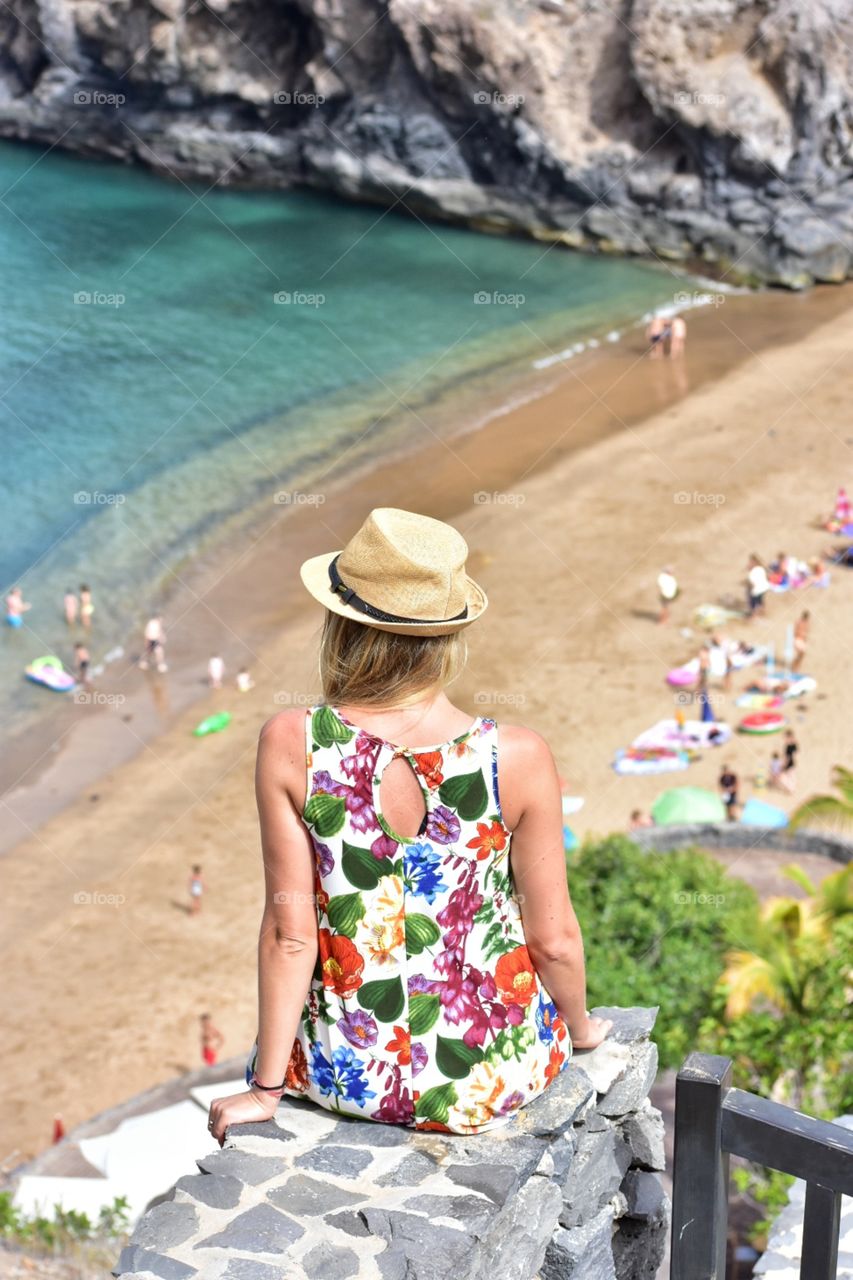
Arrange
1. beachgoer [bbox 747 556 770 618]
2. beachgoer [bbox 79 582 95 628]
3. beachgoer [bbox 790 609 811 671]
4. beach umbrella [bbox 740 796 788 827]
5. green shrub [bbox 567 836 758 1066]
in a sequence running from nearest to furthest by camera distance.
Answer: green shrub [bbox 567 836 758 1066] → beach umbrella [bbox 740 796 788 827] → beachgoer [bbox 790 609 811 671] → beachgoer [bbox 747 556 770 618] → beachgoer [bbox 79 582 95 628]

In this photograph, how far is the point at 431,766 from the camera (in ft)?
11.6

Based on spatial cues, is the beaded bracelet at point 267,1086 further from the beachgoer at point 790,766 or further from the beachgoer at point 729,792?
the beachgoer at point 790,766

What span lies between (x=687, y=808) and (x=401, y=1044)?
14.5 m

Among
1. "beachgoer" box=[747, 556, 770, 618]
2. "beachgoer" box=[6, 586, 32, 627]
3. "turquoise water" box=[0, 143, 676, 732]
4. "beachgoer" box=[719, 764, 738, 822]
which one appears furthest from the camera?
"turquoise water" box=[0, 143, 676, 732]

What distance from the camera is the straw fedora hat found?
3.55 m

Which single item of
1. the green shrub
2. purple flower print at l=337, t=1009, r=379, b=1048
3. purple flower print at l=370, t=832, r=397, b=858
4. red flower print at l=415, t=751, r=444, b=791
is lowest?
the green shrub

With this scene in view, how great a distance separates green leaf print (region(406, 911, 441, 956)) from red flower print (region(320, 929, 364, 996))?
137mm

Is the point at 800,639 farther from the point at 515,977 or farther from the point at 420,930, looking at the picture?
the point at 420,930

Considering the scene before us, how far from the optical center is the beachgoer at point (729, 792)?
18.2m

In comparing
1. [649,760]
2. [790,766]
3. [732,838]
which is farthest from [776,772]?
[732,838]

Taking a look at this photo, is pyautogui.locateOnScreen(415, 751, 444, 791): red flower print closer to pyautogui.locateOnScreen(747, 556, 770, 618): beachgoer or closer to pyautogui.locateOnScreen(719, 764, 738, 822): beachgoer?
pyautogui.locateOnScreen(719, 764, 738, 822): beachgoer

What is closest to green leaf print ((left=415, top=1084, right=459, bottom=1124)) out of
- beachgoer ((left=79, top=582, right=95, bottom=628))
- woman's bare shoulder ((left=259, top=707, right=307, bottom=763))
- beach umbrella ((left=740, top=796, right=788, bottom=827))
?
woman's bare shoulder ((left=259, top=707, right=307, bottom=763))

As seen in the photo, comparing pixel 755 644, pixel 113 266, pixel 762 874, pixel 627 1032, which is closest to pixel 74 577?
pixel 755 644

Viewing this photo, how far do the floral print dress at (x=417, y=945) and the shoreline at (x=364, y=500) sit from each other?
16792mm
